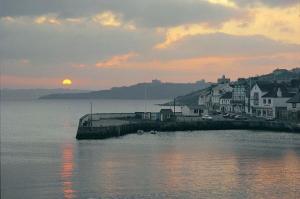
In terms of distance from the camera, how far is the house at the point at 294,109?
97062 mm

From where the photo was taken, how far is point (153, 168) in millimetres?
48438

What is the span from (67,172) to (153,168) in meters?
7.36

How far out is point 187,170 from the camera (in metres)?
47.2

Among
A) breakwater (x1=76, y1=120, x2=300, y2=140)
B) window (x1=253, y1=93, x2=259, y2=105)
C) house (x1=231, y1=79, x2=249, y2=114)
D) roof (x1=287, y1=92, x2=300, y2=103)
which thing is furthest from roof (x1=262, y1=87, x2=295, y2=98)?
breakwater (x1=76, y1=120, x2=300, y2=140)

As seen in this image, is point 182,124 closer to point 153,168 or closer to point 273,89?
point 273,89

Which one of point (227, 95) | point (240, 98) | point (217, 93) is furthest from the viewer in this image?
point (217, 93)

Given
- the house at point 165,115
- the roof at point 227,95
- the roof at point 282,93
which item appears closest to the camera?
the house at point 165,115

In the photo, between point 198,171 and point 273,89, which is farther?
point 273,89

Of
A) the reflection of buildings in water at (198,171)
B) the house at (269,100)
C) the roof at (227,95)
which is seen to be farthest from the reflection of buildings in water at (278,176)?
the roof at (227,95)

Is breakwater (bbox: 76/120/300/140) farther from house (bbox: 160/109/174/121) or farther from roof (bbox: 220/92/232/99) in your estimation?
roof (bbox: 220/92/232/99)

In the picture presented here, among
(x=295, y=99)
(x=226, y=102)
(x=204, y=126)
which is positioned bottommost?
(x=204, y=126)

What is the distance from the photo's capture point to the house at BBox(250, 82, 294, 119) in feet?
339

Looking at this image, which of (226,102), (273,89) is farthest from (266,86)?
(226,102)

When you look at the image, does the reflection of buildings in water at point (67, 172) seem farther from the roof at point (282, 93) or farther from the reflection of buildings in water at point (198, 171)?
the roof at point (282, 93)
